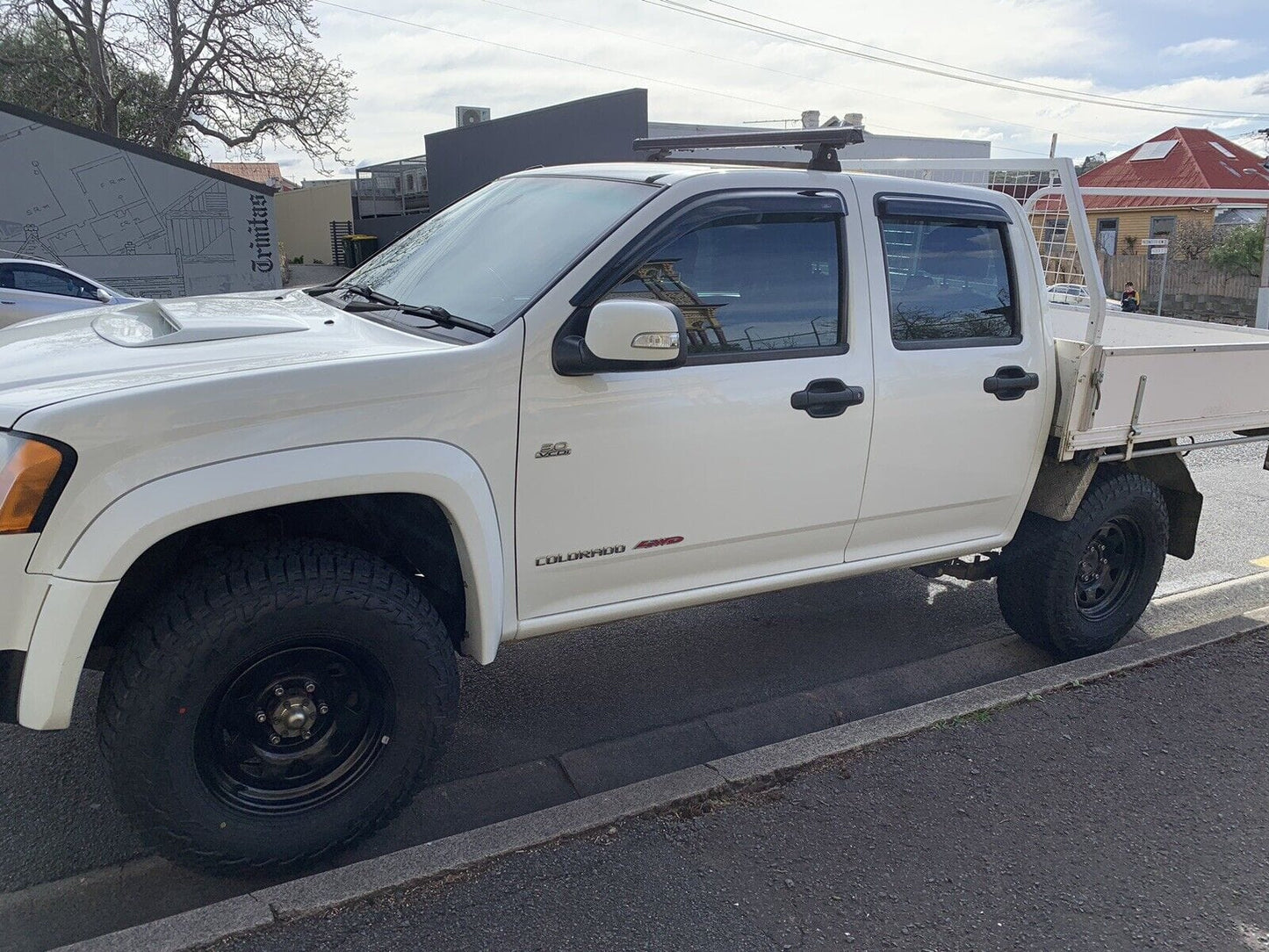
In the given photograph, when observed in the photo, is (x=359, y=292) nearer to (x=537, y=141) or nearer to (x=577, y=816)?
(x=577, y=816)

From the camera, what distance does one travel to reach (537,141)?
1030 inches

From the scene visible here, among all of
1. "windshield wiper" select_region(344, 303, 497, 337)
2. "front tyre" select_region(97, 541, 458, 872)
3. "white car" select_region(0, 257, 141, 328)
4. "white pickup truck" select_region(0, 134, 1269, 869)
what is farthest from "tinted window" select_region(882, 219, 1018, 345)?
"white car" select_region(0, 257, 141, 328)

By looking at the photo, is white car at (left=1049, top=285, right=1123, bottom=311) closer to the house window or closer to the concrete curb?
the concrete curb

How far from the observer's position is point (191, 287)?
2259 centimetres

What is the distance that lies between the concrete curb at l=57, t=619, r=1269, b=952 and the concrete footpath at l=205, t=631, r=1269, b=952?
0.05 m

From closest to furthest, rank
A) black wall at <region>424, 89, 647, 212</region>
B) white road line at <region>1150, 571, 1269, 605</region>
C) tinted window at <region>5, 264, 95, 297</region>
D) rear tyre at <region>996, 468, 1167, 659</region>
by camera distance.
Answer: rear tyre at <region>996, 468, 1167, 659</region>
white road line at <region>1150, 571, 1269, 605</region>
tinted window at <region>5, 264, 95, 297</region>
black wall at <region>424, 89, 647, 212</region>

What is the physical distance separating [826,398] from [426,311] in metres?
1.35

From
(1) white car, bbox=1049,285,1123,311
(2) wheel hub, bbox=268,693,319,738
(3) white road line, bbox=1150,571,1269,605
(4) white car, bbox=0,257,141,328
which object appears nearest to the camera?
(2) wheel hub, bbox=268,693,319,738

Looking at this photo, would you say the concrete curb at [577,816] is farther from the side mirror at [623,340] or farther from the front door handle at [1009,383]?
the side mirror at [623,340]

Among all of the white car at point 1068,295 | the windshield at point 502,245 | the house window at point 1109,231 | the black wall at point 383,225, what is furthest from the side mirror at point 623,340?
the black wall at point 383,225

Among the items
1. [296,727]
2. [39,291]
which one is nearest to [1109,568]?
[296,727]

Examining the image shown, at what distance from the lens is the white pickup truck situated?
252 centimetres

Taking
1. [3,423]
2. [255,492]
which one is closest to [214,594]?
[255,492]

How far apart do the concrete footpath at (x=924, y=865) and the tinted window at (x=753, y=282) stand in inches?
57.9
